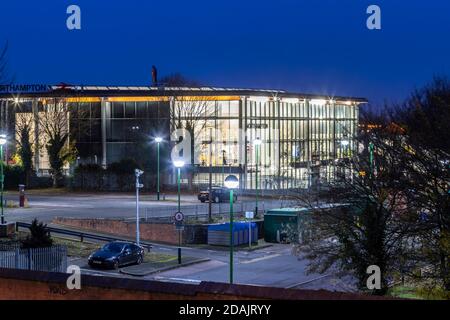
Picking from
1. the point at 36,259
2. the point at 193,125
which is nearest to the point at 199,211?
the point at 193,125

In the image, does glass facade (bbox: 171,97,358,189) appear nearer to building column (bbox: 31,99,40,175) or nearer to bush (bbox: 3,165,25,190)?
building column (bbox: 31,99,40,175)

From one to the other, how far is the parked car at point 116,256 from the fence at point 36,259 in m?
5.05

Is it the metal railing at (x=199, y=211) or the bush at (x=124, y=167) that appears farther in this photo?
the bush at (x=124, y=167)

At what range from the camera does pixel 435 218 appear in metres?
21.0

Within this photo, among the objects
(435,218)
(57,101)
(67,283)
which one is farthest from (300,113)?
(67,283)

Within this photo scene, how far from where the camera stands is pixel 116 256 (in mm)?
31875

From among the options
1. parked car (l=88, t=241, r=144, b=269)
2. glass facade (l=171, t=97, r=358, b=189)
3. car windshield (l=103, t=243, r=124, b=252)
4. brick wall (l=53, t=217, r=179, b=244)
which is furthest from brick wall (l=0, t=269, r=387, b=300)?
glass facade (l=171, t=97, r=358, b=189)

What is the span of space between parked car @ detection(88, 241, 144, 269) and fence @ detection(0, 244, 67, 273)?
5.05 meters

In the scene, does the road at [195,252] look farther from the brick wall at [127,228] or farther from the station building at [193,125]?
the station building at [193,125]

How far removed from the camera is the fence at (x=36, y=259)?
25.3 meters

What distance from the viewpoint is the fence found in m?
25.3

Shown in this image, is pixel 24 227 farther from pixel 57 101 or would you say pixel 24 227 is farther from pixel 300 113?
pixel 300 113

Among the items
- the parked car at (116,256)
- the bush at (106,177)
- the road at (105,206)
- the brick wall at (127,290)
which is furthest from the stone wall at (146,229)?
the brick wall at (127,290)
